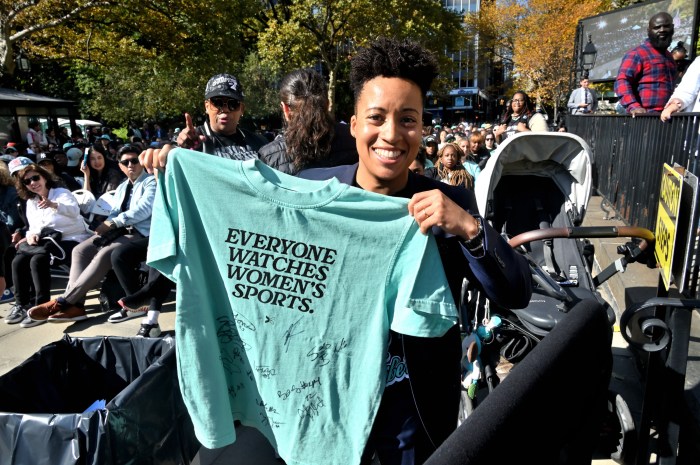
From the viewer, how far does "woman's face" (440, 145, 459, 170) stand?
5945 millimetres

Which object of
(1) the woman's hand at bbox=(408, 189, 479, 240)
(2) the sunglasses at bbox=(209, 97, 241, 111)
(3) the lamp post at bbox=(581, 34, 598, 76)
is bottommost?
(1) the woman's hand at bbox=(408, 189, 479, 240)

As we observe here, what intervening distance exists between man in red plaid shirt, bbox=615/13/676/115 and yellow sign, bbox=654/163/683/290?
4439 mm

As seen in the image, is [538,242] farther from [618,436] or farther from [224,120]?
[224,120]

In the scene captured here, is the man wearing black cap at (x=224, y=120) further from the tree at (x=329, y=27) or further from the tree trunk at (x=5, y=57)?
the tree at (x=329, y=27)

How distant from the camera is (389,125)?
5.16 ft

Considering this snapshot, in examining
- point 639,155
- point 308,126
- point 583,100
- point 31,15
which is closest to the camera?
point 308,126

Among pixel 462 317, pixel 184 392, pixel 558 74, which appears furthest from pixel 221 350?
pixel 558 74

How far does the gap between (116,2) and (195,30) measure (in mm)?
3007

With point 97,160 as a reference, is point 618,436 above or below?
below

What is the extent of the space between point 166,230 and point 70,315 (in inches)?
179

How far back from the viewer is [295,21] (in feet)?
87.5

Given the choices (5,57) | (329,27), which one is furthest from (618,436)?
(329,27)

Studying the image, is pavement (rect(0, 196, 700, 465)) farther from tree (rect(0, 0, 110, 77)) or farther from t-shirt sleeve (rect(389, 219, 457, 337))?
tree (rect(0, 0, 110, 77))

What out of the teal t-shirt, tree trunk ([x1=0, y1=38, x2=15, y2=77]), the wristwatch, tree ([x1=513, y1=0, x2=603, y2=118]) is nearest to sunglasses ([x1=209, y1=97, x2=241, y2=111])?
the teal t-shirt
